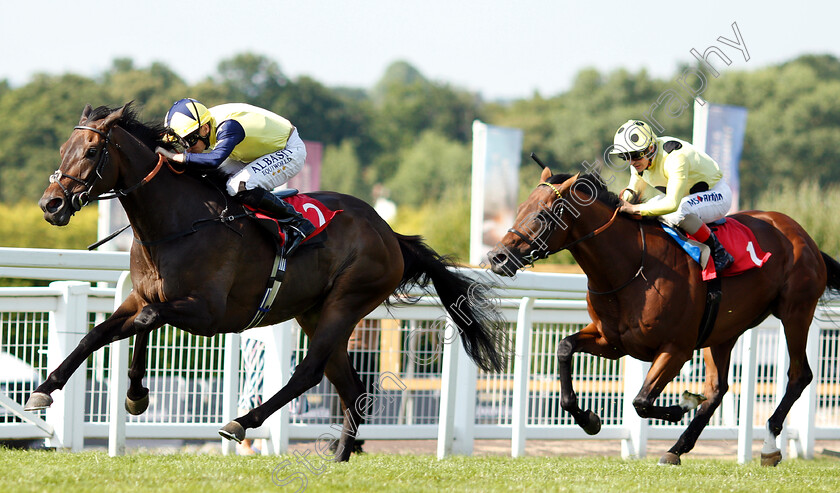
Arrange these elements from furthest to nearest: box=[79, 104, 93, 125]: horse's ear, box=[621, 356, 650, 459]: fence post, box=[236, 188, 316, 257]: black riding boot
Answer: box=[621, 356, 650, 459]: fence post < box=[236, 188, 316, 257]: black riding boot < box=[79, 104, 93, 125]: horse's ear

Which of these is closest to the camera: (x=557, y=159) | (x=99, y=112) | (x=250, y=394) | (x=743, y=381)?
(x=99, y=112)

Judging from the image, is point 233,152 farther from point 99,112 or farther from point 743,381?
point 743,381

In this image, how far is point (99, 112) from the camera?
480 cm

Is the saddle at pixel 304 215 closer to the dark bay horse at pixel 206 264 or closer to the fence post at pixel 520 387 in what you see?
the dark bay horse at pixel 206 264

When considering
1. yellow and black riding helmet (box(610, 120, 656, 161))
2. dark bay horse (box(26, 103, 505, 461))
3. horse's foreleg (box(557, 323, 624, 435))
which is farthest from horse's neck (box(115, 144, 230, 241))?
yellow and black riding helmet (box(610, 120, 656, 161))

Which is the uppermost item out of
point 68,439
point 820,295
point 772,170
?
point 772,170

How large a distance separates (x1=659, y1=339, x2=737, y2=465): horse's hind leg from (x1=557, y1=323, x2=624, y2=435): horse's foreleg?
744 millimetres

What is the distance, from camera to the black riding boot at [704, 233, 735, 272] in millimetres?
5930

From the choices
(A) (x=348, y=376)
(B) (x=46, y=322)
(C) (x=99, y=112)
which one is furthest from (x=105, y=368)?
(C) (x=99, y=112)

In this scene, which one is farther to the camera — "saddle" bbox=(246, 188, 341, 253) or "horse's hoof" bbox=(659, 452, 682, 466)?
"horse's hoof" bbox=(659, 452, 682, 466)

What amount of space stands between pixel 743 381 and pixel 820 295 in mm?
989

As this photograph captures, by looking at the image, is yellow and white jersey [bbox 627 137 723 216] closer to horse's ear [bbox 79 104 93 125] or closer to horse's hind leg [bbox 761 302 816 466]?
horse's hind leg [bbox 761 302 816 466]

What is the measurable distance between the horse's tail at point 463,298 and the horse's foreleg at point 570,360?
1.45 feet

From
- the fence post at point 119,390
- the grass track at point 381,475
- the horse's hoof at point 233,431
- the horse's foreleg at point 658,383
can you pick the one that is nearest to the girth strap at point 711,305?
the horse's foreleg at point 658,383
